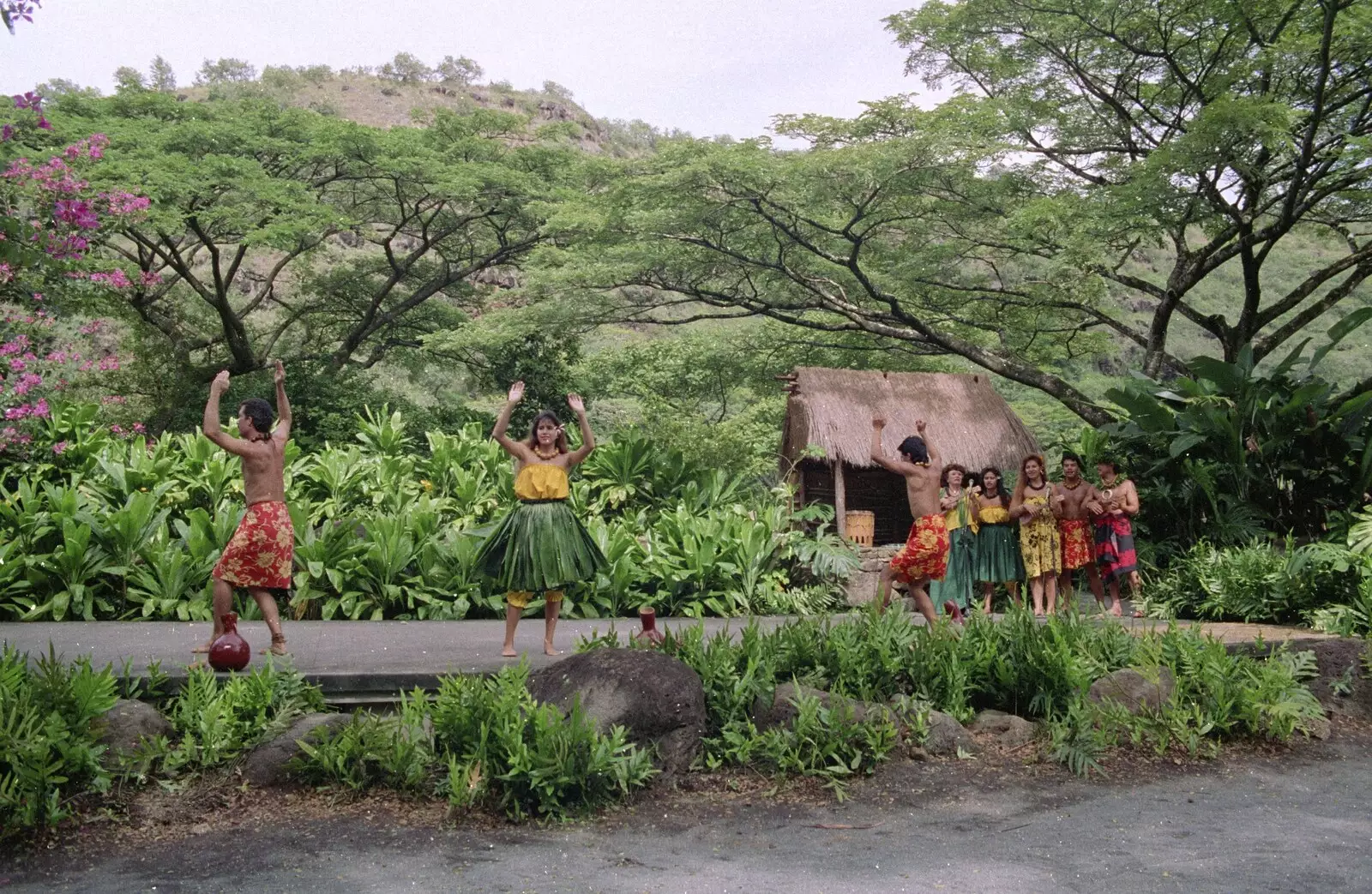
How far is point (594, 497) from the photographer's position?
12.4 m

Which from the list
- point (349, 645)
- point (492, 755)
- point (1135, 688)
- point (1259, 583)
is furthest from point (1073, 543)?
point (492, 755)

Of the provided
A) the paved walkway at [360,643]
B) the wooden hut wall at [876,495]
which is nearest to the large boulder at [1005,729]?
the paved walkway at [360,643]

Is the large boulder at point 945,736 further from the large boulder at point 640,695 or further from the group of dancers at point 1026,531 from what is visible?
the group of dancers at point 1026,531

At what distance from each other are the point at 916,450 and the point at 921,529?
0.54 meters

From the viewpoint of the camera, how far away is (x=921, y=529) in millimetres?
7953

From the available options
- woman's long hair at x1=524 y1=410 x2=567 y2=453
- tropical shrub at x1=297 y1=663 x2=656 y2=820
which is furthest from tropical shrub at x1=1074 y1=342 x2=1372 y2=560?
tropical shrub at x1=297 y1=663 x2=656 y2=820

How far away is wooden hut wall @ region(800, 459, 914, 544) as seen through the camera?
566 inches

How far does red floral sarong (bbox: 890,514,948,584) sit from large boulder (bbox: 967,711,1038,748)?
159cm

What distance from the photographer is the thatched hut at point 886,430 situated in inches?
539

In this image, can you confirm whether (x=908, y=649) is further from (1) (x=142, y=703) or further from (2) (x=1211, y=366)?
(2) (x=1211, y=366)

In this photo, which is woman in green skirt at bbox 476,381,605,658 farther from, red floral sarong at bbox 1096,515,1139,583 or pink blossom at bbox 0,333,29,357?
pink blossom at bbox 0,333,29,357

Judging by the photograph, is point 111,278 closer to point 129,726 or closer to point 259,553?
point 259,553


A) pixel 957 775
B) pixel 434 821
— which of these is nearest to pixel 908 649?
pixel 957 775

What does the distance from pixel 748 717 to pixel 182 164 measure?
580 inches
